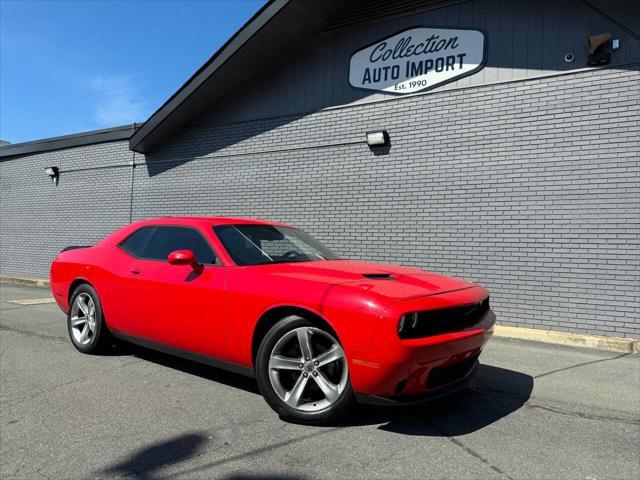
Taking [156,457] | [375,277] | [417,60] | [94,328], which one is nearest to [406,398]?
[375,277]

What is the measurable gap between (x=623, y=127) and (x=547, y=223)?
1549 mm

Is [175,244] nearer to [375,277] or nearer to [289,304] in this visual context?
[289,304]

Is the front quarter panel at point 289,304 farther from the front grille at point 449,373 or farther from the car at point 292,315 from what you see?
the front grille at point 449,373

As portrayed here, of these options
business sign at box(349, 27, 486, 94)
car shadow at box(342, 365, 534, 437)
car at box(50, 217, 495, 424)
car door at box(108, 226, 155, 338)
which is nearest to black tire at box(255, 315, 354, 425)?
car at box(50, 217, 495, 424)

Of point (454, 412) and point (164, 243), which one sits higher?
point (164, 243)

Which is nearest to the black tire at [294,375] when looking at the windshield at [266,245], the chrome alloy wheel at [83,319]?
the windshield at [266,245]

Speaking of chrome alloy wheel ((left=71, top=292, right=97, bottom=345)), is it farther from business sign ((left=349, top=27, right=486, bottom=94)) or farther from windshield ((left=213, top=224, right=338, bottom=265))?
business sign ((left=349, top=27, right=486, bottom=94))

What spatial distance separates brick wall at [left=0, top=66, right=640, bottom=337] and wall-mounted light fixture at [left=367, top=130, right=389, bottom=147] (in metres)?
0.19

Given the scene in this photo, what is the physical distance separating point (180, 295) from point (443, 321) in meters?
2.18

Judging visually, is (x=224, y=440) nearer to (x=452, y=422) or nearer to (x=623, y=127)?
(x=452, y=422)

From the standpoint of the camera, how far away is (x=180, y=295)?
431cm

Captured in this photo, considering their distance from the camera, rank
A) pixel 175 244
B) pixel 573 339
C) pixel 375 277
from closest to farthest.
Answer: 1. pixel 375 277
2. pixel 175 244
3. pixel 573 339

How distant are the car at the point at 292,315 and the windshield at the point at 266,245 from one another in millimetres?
15

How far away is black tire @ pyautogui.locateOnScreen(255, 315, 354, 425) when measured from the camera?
131 inches
